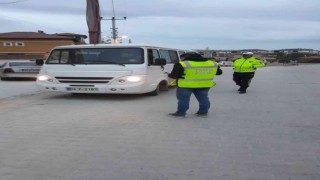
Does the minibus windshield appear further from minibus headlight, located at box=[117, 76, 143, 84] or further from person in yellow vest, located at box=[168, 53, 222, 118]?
person in yellow vest, located at box=[168, 53, 222, 118]

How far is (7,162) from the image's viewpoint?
198 inches

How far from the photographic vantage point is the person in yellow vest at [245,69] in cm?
1305

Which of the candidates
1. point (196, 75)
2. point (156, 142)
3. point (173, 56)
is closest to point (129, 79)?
point (196, 75)

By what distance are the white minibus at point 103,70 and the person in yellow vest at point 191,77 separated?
2874mm

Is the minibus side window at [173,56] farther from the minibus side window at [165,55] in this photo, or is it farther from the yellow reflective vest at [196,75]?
the yellow reflective vest at [196,75]

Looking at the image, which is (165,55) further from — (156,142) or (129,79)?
(156,142)

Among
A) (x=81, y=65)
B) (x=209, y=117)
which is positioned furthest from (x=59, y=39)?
(x=209, y=117)

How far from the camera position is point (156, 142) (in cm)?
605

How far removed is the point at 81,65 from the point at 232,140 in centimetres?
607

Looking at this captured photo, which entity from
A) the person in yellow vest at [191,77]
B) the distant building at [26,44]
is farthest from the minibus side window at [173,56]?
the distant building at [26,44]

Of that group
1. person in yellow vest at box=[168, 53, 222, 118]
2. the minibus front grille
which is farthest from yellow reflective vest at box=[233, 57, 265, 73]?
person in yellow vest at box=[168, 53, 222, 118]

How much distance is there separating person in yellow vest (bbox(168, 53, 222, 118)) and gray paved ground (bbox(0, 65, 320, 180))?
411 millimetres

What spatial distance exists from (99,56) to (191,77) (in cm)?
413

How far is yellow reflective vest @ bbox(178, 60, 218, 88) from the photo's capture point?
7.96 m
